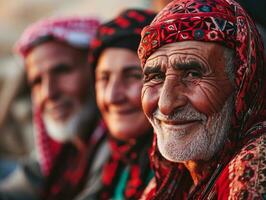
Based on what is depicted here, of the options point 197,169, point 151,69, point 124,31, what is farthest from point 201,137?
point 124,31

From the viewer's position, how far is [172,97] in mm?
3967

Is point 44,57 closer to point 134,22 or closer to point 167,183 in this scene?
point 134,22

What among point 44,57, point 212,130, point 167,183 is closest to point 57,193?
point 44,57

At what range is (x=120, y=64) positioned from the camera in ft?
19.6

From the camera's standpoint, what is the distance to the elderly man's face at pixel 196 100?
3.97 meters

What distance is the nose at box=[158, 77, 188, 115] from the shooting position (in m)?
3.96

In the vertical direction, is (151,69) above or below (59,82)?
above

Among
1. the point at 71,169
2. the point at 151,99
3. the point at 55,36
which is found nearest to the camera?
the point at 151,99

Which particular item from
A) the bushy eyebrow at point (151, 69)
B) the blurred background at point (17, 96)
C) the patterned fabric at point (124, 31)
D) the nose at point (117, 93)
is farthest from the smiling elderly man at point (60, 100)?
the bushy eyebrow at point (151, 69)

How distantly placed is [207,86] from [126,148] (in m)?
2.15

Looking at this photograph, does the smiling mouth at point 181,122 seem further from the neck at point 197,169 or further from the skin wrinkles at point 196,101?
the neck at point 197,169

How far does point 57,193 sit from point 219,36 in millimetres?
3875

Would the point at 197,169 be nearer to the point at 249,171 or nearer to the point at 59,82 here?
the point at 249,171

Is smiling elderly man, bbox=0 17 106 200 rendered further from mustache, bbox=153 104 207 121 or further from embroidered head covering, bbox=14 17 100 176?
mustache, bbox=153 104 207 121
